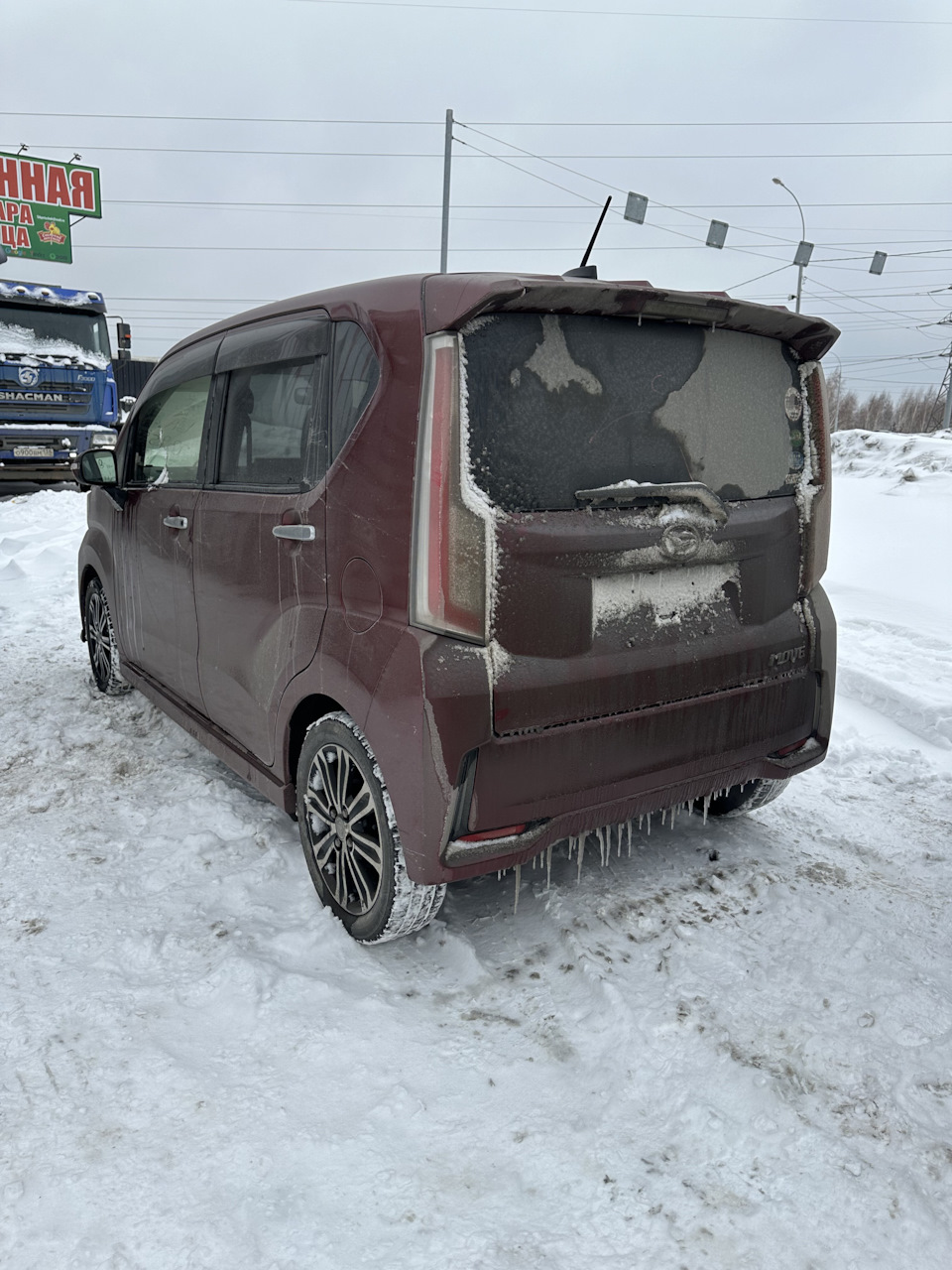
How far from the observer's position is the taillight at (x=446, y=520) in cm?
230

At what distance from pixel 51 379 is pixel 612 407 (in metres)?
14.0

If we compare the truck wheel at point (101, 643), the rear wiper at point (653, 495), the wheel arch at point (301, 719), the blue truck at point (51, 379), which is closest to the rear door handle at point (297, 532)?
the wheel arch at point (301, 719)

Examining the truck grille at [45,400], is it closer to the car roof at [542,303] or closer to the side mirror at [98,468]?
the side mirror at [98,468]

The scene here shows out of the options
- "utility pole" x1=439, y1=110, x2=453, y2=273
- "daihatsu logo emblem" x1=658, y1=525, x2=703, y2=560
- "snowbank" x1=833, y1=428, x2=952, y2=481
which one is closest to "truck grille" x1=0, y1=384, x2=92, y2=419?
"utility pole" x1=439, y1=110, x2=453, y2=273

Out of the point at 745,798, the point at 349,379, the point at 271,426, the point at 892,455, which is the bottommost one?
the point at 745,798

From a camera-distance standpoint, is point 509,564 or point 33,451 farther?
point 33,451

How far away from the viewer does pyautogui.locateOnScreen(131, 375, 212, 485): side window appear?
3.68 metres

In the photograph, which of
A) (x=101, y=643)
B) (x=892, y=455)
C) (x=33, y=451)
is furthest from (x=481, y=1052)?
(x=892, y=455)

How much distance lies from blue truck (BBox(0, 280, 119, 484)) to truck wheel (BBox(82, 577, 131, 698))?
972 cm

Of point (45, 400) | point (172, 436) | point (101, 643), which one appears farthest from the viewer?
point (45, 400)

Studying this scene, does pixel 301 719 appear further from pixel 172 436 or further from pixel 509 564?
pixel 172 436

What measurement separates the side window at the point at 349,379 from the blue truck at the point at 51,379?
503 inches

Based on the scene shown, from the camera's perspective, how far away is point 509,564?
7.71 ft

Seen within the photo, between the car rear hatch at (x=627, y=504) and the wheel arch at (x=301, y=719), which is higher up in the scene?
the car rear hatch at (x=627, y=504)
